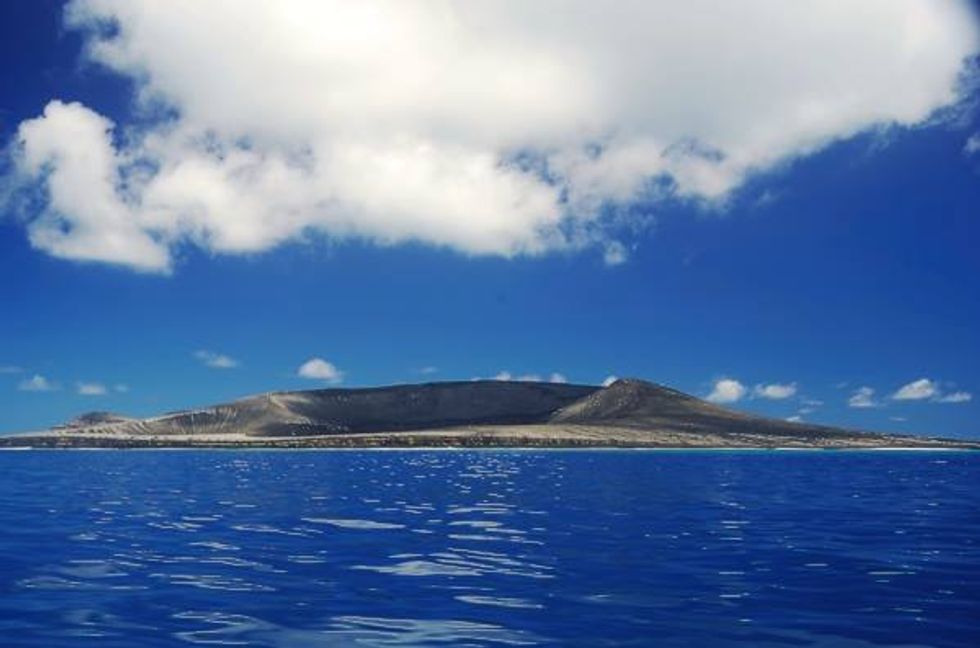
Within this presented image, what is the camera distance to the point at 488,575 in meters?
25.7

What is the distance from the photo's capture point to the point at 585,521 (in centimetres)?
4122

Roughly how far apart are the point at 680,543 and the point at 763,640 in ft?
51.0

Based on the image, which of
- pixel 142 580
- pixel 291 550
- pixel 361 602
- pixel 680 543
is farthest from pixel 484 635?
pixel 680 543

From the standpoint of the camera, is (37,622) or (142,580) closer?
(37,622)

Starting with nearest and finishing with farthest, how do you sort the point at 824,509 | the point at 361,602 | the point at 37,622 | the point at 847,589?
the point at 37,622
the point at 361,602
the point at 847,589
the point at 824,509

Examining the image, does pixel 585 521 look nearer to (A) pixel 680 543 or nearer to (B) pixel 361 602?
(A) pixel 680 543

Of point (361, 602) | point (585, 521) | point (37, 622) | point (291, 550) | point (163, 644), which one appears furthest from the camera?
point (585, 521)

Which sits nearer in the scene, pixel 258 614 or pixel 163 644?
pixel 163 644

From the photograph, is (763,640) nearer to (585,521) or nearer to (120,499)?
(585,521)

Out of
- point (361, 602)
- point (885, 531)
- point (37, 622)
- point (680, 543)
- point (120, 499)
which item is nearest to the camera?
point (37, 622)

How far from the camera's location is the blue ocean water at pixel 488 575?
18422 millimetres

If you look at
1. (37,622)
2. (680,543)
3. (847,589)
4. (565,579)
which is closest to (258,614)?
(37,622)

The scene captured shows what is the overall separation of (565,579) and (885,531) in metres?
20.5

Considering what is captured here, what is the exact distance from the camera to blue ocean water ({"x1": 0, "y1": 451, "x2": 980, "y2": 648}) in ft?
60.4
